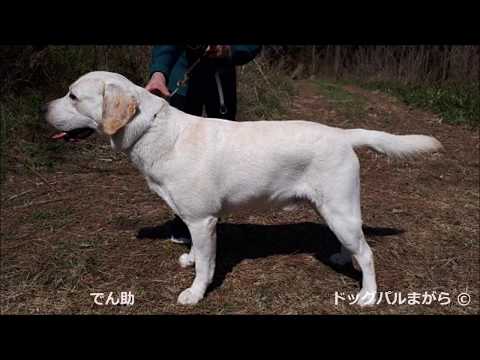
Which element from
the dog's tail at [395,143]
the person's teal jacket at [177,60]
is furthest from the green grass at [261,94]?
the dog's tail at [395,143]

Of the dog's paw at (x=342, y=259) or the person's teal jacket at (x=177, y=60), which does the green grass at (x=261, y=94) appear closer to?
the person's teal jacket at (x=177, y=60)

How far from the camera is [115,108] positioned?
2.83m

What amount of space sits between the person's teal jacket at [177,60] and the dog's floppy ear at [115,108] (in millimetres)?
697

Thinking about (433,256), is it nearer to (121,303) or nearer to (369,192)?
(369,192)

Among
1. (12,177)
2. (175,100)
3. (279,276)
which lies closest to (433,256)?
(279,276)

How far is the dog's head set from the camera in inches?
112

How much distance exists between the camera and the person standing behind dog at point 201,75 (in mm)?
3443

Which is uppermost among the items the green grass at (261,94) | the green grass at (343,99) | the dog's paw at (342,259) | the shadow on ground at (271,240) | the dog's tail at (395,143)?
the dog's tail at (395,143)

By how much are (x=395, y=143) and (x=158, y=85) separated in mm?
1779

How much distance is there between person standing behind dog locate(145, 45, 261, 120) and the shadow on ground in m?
1.15

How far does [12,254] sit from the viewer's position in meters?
3.94

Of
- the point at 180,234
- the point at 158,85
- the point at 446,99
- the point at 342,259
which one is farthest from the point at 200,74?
the point at 446,99

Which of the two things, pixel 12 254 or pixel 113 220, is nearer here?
pixel 12 254

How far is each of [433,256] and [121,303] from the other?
2.64 m
